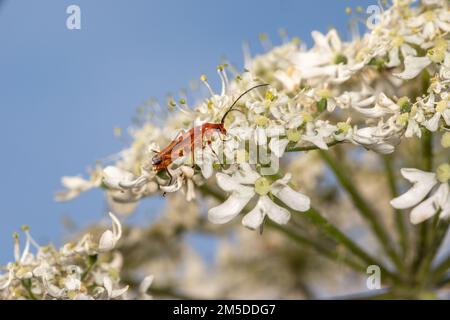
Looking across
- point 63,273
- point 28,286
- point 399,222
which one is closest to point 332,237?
point 399,222

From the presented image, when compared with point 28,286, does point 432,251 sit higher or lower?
higher

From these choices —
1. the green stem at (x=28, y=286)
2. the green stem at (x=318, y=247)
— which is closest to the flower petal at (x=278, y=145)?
the green stem at (x=318, y=247)

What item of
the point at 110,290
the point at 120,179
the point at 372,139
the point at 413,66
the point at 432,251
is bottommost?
the point at 110,290

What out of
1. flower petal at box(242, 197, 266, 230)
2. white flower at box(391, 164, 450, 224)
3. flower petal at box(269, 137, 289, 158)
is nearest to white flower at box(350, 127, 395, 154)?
white flower at box(391, 164, 450, 224)

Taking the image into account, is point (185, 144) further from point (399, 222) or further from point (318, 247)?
point (399, 222)

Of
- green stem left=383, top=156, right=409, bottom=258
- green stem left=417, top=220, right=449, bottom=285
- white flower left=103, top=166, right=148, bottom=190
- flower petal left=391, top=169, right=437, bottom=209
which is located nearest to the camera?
flower petal left=391, top=169, right=437, bottom=209

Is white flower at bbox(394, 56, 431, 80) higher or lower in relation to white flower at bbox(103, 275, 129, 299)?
higher

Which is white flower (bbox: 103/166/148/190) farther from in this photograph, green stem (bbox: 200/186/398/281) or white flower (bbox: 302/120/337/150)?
white flower (bbox: 302/120/337/150)
